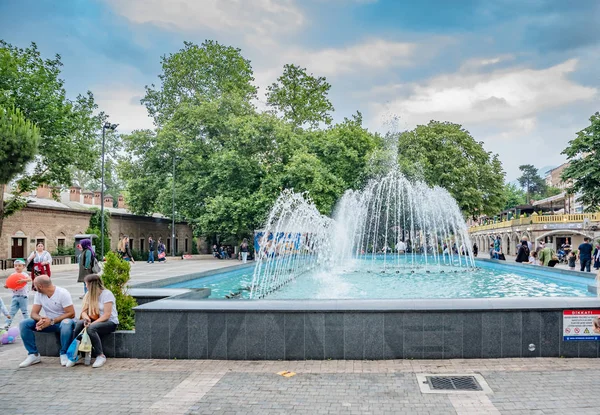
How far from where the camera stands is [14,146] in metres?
16.9

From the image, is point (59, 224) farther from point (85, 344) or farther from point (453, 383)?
point (453, 383)

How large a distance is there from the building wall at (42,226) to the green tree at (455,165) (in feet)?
80.6

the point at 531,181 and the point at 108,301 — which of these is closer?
the point at 108,301

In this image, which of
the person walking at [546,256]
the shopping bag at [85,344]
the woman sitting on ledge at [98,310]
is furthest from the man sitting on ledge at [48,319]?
the person walking at [546,256]

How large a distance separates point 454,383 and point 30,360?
224 inches

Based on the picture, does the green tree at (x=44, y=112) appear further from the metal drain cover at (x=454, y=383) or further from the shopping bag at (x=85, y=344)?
the metal drain cover at (x=454, y=383)

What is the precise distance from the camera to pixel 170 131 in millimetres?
36688

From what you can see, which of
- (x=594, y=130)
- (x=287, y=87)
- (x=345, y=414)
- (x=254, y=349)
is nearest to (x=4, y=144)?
(x=254, y=349)

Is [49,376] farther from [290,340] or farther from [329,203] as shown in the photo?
[329,203]

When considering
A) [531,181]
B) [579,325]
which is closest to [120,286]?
[579,325]

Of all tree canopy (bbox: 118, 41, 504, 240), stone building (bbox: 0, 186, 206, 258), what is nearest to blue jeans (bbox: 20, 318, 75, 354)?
stone building (bbox: 0, 186, 206, 258)

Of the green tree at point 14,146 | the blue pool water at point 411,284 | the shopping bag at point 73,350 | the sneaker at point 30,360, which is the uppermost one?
the green tree at point 14,146

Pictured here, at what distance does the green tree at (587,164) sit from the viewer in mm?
27480

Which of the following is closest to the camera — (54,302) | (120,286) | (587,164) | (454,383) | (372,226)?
(454,383)
